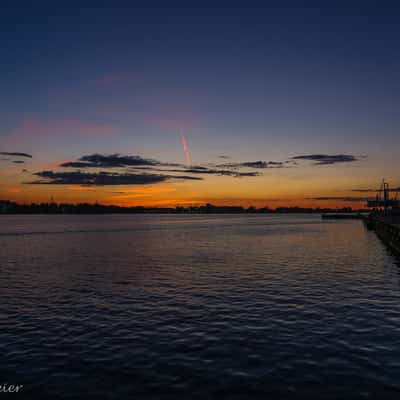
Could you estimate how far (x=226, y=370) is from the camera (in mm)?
12203

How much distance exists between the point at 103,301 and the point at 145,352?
9.42 metres

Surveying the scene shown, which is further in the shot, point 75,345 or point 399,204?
point 399,204

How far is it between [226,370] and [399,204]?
190m

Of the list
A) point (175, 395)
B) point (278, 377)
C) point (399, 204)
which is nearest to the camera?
point (175, 395)

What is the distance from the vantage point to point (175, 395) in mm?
10633

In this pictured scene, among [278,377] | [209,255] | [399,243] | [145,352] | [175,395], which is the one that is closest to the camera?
[175,395]

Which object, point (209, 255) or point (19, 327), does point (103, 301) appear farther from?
point (209, 255)

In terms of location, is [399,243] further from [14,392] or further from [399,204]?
[399,204]

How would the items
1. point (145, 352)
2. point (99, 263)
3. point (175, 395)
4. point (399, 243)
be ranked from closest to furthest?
point (175, 395) → point (145, 352) → point (99, 263) → point (399, 243)

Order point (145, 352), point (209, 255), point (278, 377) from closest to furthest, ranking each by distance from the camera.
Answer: point (278, 377) < point (145, 352) < point (209, 255)

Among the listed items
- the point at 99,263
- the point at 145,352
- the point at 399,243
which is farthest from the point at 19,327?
the point at 399,243

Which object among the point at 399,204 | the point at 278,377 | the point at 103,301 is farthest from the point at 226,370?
the point at 399,204

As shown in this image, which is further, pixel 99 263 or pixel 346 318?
pixel 99 263

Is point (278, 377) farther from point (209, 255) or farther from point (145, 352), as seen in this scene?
point (209, 255)
